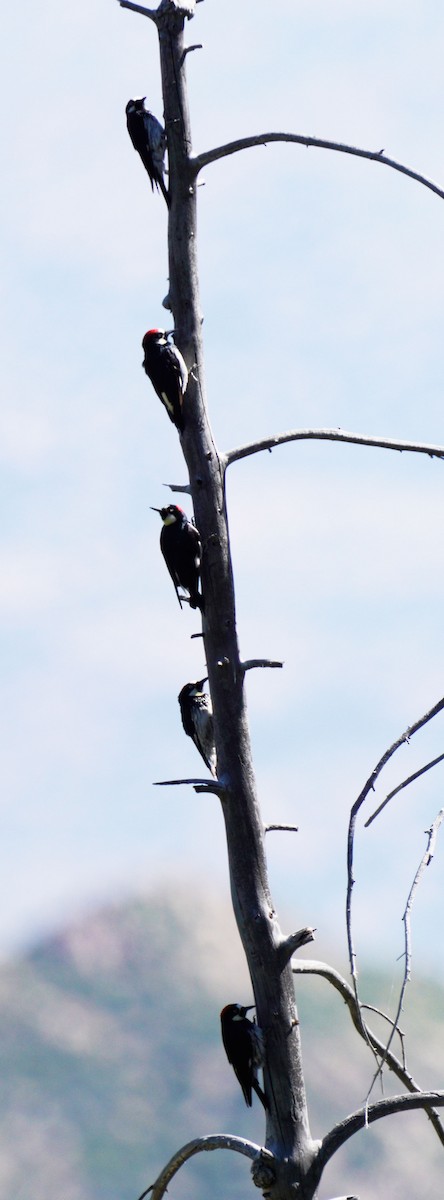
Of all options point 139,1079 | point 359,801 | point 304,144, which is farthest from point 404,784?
point 139,1079

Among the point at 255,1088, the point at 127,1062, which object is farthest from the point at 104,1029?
the point at 255,1088

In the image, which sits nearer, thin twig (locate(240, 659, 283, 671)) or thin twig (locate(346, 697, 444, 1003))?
thin twig (locate(346, 697, 444, 1003))

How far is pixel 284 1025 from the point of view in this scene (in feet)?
15.7

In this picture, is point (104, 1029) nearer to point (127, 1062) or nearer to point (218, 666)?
point (127, 1062)

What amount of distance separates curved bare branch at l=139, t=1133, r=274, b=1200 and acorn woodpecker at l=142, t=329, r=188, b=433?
8.80ft

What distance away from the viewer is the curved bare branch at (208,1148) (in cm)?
466

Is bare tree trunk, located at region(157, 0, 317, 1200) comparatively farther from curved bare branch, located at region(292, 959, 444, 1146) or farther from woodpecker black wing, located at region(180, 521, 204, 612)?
curved bare branch, located at region(292, 959, 444, 1146)

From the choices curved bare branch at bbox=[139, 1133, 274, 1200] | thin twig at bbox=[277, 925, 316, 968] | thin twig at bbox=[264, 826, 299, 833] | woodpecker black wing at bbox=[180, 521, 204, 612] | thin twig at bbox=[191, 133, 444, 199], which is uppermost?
thin twig at bbox=[191, 133, 444, 199]

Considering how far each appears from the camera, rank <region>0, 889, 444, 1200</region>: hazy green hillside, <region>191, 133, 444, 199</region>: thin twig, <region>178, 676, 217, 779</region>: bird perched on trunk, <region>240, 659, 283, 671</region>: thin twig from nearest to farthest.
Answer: <region>191, 133, 444, 199</region>: thin twig < <region>240, 659, 283, 671</region>: thin twig < <region>178, 676, 217, 779</region>: bird perched on trunk < <region>0, 889, 444, 1200</region>: hazy green hillside

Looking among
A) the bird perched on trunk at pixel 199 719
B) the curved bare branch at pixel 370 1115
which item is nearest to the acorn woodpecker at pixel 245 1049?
the curved bare branch at pixel 370 1115

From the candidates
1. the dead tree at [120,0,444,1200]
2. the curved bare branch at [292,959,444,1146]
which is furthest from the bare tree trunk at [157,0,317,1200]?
the curved bare branch at [292,959,444,1146]

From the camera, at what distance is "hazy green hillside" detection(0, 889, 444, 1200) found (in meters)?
42.8

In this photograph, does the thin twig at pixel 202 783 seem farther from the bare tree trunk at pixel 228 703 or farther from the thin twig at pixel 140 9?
the thin twig at pixel 140 9

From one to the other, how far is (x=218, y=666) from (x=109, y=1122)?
4797 centimetres
